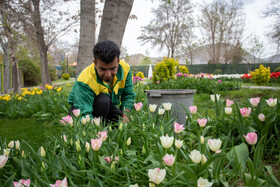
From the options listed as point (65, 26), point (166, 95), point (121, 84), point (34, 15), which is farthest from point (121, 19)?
point (65, 26)

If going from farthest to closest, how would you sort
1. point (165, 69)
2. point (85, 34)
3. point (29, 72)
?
point (29, 72) → point (165, 69) → point (85, 34)

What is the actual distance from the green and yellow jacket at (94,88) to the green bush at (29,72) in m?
16.2

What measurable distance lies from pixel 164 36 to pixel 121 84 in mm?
22926

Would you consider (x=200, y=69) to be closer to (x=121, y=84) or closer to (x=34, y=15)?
(x=34, y=15)

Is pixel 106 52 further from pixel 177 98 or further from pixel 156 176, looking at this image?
pixel 156 176

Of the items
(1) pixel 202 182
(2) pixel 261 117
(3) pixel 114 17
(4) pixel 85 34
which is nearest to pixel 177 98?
(2) pixel 261 117

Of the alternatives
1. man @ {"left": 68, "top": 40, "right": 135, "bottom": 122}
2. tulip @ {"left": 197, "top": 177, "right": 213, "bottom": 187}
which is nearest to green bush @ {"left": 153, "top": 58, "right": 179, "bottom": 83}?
man @ {"left": 68, "top": 40, "right": 135, "bottom": 122}

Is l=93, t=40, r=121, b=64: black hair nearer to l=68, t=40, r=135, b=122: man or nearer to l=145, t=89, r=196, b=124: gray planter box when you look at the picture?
l=68, t=40, r=135, b=122: man

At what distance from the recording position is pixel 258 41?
22750mm

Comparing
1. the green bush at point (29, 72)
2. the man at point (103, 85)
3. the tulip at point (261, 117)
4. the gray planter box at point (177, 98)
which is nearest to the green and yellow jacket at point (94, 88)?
the man at point (103, 85)

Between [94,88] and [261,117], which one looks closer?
[261,117]

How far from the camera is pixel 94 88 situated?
Answer: 2.15 m

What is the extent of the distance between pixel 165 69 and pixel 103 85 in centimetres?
401

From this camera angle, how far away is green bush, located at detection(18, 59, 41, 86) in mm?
16373
